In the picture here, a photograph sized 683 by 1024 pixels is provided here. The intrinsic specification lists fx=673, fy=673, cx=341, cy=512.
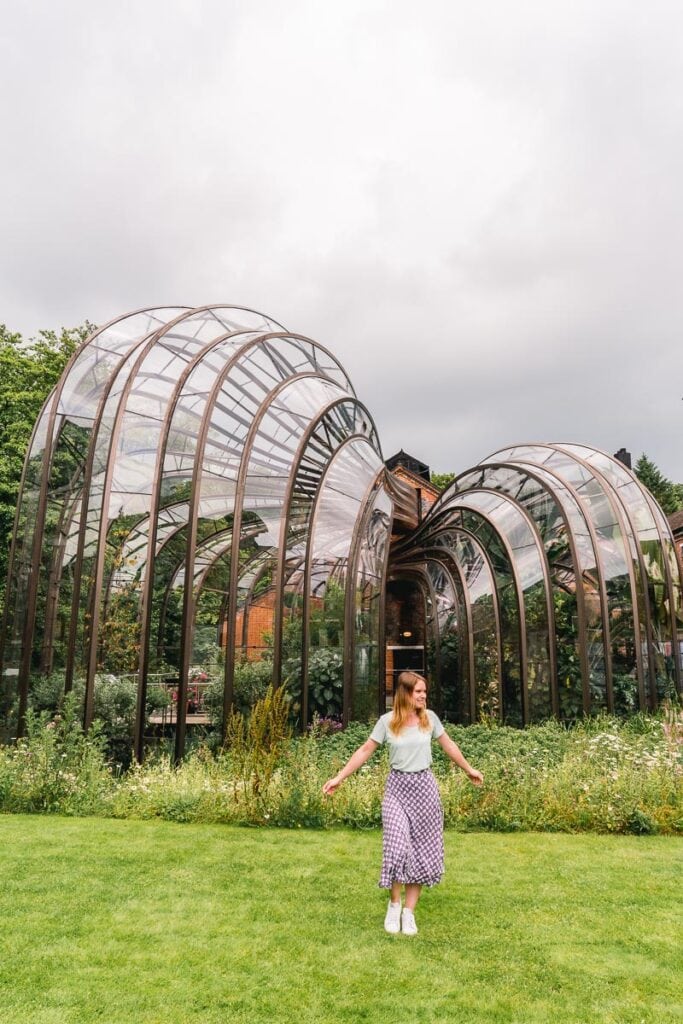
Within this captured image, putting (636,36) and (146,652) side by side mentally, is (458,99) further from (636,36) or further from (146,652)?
(146,652)

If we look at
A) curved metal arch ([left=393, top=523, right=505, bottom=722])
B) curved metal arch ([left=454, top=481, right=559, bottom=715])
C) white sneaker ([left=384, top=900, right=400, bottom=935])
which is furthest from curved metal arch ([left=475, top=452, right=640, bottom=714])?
white sneaker ([left=384, top=900, right=400, bottom=935])

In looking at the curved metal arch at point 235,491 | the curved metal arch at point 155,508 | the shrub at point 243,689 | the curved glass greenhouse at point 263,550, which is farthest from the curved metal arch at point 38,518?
the curved metal arch at point 235,491

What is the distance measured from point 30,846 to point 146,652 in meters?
3.67

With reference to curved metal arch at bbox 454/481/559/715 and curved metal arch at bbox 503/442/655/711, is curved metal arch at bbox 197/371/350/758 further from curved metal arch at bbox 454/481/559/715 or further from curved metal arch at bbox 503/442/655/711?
curved metal arch at bbox 503/442/655/711

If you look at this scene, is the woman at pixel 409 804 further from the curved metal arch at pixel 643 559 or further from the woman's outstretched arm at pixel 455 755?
the curved metal arch at pixel 643 559

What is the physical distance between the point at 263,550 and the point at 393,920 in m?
7.15

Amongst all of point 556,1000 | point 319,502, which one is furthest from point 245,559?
point 556,1000

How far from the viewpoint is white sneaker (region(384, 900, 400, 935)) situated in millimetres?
4273

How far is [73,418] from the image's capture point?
11602 millimetres

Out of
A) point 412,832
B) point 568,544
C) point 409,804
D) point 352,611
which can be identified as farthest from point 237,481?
point 412,832

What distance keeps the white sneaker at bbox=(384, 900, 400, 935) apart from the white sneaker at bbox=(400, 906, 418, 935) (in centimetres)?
4

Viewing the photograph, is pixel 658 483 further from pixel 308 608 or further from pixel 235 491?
pixel 235 491

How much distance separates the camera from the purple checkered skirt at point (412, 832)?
431 cm

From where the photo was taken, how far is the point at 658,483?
43.6 meters
